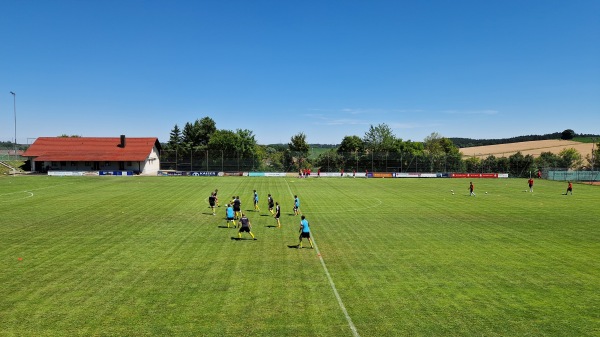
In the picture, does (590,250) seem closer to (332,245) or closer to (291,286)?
(332,245)

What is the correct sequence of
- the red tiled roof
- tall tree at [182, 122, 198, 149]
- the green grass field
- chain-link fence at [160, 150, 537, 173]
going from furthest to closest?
tall tree at [182, 122, 198, 149]
chain-link fence at [160, 150, 537, 173]
the red tiled roof
the green grass field

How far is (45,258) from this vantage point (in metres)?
16.7

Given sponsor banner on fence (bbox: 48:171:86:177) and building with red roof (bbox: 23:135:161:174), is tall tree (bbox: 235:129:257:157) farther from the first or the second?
sponsor banner on fence (bbox: 48:171:86:177)

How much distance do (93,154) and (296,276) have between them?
78253 mm

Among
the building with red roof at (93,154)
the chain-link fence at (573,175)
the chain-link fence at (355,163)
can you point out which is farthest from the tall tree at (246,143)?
the chain-link fence at (573,175)

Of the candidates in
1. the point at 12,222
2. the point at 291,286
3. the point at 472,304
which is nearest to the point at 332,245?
the point at 291,286

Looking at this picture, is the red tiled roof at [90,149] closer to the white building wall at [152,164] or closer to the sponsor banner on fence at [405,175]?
the white building wall at [152,164]

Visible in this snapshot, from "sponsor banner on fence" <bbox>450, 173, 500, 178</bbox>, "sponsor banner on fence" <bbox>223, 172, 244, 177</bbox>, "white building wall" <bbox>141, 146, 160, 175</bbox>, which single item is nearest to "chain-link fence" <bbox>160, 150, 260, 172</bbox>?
"sponsor banner on fence" <bbox>223, 172, 244, 177</bbox>

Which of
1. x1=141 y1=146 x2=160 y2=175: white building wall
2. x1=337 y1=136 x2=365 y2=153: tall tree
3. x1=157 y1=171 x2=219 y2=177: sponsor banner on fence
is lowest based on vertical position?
x1=157 y1=171 x2=219 y2=177: sponsor banner on fence

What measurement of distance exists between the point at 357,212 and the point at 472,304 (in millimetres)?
18376

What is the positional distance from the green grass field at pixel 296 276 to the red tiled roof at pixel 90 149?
54838mm

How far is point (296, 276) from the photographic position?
48.2 ft

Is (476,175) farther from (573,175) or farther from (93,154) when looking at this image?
(93,154)

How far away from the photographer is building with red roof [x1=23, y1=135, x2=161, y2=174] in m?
77.4
